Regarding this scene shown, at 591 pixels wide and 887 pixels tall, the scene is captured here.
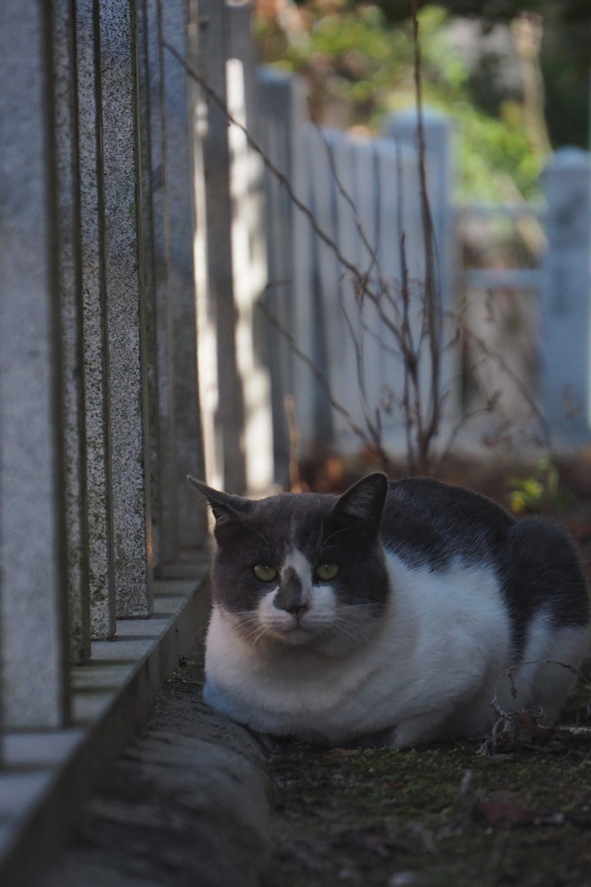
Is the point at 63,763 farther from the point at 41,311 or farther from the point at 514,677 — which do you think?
the point at 514,677

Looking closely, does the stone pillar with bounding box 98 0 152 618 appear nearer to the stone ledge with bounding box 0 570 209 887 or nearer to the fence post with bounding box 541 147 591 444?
the stone ledge with bounding box 0 570 209 887

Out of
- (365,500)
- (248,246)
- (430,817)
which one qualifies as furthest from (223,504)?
(248,246)

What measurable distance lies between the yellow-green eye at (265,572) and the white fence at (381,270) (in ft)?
4.35

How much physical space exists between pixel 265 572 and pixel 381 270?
15.1 feet

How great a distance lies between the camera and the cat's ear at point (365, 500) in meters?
2.66

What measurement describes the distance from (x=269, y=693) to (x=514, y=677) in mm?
700

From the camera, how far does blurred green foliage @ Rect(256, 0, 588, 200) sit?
43.8 feet

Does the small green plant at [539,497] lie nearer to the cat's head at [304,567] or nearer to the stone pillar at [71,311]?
the cat's head at [304,567]

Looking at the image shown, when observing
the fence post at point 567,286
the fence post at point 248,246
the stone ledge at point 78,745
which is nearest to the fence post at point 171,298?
the stone ledge at point 78,745

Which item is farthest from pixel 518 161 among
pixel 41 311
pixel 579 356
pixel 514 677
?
pixel 41 311

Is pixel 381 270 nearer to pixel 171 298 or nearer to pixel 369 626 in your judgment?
pixel 171 298

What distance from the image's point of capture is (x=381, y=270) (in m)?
7.02

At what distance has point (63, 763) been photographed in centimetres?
174

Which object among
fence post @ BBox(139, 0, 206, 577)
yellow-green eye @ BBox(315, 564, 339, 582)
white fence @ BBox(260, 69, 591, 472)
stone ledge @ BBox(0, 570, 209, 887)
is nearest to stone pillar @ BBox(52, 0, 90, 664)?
stone ledge @ BBox(0, 570, 209, 887)
